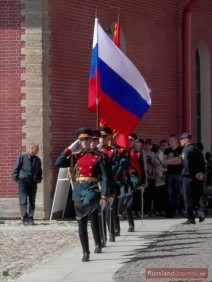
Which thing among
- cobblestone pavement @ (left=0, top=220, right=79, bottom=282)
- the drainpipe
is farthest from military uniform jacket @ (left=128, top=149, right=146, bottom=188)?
the drainpipe

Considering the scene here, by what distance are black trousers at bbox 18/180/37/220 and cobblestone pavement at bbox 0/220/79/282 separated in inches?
11.5

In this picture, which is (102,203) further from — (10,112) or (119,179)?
(10,112)

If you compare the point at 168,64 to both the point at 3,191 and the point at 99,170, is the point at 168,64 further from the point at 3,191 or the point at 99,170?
the point at 99,170

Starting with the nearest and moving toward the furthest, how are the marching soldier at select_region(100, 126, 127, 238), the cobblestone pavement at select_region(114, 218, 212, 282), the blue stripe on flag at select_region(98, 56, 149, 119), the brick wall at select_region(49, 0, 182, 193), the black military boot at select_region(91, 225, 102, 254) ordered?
1. the cobblestone pavement at select_region(114, 218, 212, 282)
2. the black military boot at select_region(91, 225, 102, 254)
3. the marching soldier at select_region(100, 126, 127, 238)
4. the blue stripe on flag at select_region(98, 56, 149, 119)
5. the brick wall at select_region(49, 0, 182, 193)

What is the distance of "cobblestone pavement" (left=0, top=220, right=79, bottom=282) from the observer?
1483cm

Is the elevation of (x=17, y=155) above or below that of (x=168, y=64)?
below

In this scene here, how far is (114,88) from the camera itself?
1859 cm

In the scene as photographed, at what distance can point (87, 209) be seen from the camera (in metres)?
15.0

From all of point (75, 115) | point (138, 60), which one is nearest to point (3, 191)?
point (75, 115)

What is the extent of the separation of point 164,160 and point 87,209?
9147 mm

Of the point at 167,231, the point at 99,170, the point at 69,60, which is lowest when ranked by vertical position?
the point at 167,231

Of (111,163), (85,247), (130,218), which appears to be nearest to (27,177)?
(130,218)

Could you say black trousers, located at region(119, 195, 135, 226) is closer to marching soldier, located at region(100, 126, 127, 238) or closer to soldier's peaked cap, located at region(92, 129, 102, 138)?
marching soldier, located at region(100, 126, 127, 238)

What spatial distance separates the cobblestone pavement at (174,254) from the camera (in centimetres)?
1355
